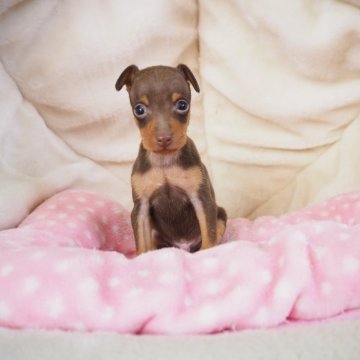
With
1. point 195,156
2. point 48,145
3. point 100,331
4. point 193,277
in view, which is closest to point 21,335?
point 100,331

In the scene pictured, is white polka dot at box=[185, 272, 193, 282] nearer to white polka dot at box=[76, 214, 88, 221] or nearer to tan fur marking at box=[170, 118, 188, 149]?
tan fur marking at box=[170, 118, 188, 149]

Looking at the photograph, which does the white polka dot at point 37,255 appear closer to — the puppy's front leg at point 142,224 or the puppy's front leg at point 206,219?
the puppy's front leg at point 142,224

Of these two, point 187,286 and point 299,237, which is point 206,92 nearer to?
point 299,237

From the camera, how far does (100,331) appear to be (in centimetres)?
143

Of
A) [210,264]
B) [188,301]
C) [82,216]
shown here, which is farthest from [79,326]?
[82,216]

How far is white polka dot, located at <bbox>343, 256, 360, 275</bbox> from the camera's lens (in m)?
1.57

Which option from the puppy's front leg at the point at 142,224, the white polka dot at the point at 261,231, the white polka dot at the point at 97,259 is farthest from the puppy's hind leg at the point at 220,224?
the white polka dot at the point at 97,259

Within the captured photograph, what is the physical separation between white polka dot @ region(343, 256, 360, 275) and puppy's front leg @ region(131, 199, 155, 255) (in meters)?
1.06

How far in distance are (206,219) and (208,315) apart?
3.18 ft

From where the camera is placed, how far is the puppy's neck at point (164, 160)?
2.43m

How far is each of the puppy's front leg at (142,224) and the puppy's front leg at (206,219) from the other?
22 centimetres

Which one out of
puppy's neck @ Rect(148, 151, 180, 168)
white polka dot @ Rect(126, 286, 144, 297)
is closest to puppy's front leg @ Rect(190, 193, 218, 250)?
puppy's neck @ Rect(148, 151, 180, 168)

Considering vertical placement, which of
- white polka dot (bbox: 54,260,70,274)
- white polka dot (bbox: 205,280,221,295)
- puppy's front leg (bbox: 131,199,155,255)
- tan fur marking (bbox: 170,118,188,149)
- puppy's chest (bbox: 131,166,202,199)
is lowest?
puppy's front leg (bbox: 131,199,155,255)

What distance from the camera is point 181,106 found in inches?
89.8
